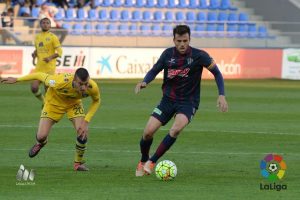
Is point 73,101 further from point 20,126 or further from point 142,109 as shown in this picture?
point 142,109

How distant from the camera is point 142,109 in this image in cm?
2291

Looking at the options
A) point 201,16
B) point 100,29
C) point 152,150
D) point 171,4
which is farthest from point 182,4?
point 152,150

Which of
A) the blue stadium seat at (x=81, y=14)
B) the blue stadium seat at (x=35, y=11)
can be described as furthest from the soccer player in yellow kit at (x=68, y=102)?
the blue stadium seat at (x=81, y=14)

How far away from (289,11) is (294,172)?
3060 centimetres

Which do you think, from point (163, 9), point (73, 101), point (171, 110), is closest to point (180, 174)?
Result: point (171, 110)

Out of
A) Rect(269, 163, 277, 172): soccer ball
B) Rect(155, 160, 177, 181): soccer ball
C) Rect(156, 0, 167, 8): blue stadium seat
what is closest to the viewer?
Rect(155, 160, 177, 181): soccer ball

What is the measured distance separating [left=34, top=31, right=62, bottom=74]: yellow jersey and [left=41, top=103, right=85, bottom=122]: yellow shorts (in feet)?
30.3

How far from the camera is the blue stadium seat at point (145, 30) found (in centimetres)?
3669

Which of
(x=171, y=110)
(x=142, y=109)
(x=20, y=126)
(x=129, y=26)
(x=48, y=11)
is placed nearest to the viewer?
(x=171, y=110)

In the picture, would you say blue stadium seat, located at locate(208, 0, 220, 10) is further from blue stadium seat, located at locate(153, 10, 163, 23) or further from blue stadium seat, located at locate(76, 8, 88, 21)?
blue stadium seat, located at locate(76, 8, 88, 21)

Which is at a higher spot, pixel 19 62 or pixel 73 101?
pixel 73 101

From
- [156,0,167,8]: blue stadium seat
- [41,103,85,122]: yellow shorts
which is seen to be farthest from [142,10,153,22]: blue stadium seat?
[41,103,85,122]: yellow shorts

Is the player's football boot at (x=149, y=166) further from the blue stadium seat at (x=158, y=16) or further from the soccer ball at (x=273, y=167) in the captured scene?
the blue stadium seat at (x=158, y=16)

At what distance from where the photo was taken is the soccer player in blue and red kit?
38.4 ft
